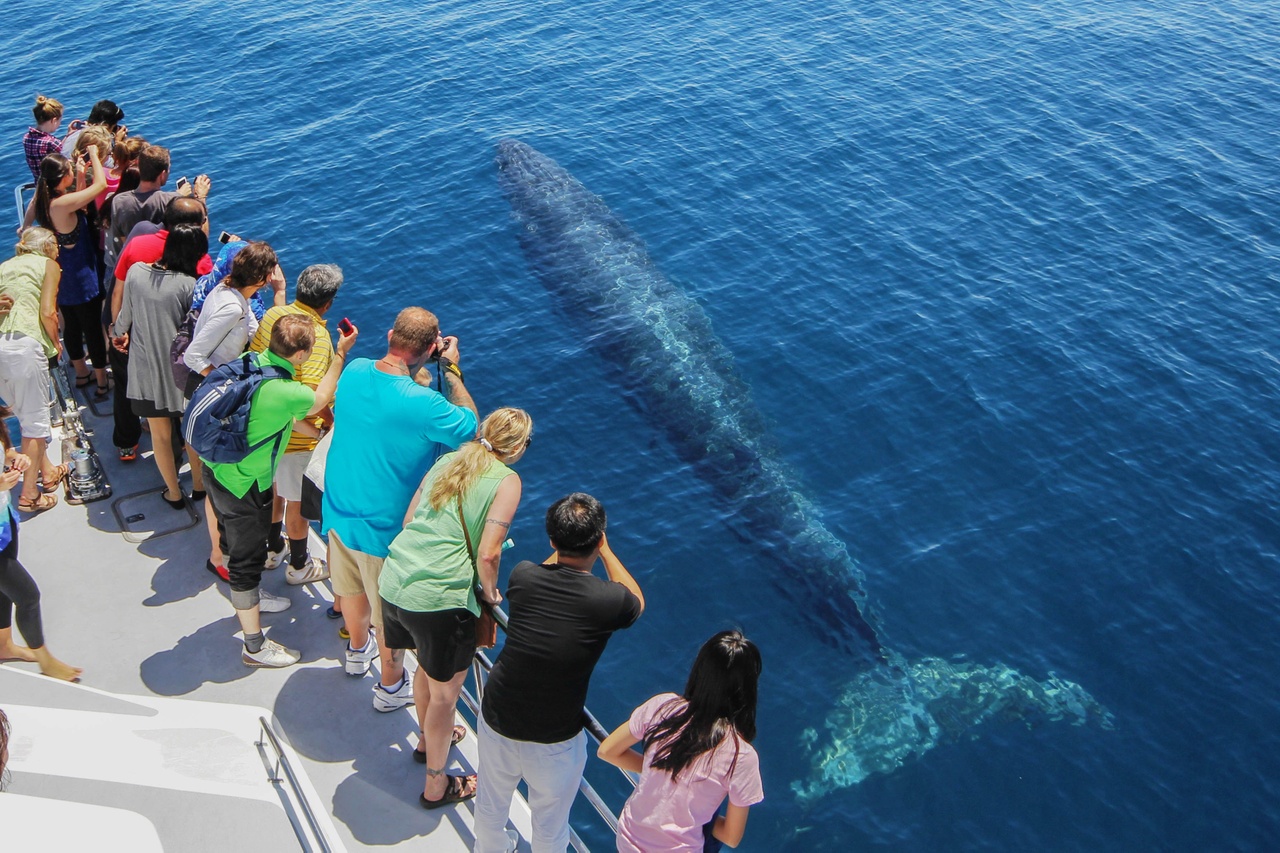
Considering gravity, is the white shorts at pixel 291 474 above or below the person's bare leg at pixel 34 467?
above

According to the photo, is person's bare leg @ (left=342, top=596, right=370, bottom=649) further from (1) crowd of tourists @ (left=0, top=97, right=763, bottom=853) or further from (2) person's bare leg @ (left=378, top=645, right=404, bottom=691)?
(2) person's bare leg @ (left=378, top=645, right=404, bottom=691)

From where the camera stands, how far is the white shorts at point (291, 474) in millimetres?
8258

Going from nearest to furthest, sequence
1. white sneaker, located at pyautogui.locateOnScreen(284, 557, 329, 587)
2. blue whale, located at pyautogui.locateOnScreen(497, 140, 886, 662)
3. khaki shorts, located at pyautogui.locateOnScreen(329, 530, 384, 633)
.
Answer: khaki shorts, located at pyautogui.locateOnScreen(329, 530, 384, 633) → white sneaker, located at pyautogui.locateOnScreen(284, 557, 329, 587) → blue whale, located at pyautogui.locateOnScreen(497, 140, 886, 662)

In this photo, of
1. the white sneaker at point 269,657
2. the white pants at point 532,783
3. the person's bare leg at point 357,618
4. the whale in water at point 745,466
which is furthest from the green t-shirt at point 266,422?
the whale in water at point 745,466

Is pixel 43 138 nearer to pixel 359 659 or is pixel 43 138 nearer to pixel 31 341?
pixel 31 341

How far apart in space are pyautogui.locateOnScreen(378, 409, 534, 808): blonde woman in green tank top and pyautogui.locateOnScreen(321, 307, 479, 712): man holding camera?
1.18 ft

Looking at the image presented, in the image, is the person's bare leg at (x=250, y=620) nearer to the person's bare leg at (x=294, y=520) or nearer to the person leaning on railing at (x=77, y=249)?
the person's bare leg at (x=294, y=520)

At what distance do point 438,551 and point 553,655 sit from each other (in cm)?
106

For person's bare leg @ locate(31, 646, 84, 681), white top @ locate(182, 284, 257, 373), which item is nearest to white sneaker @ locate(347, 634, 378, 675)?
person's bare leg @ locate(31, 646, 84, 681)

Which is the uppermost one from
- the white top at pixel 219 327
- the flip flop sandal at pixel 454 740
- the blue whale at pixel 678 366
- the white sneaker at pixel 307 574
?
the white top at pixel 219 327

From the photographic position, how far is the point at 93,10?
32.3 metres

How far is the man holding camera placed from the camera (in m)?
6.47

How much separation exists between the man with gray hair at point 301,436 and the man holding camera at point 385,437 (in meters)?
1.15

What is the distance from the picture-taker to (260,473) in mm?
7469
